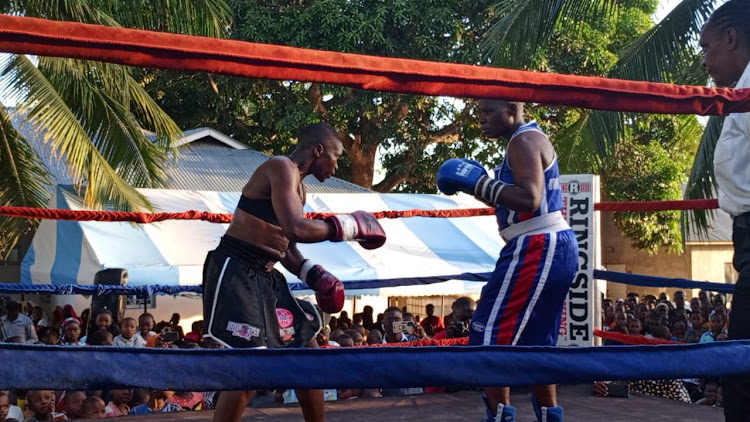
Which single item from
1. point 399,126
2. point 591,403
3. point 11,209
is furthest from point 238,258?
point 399,126

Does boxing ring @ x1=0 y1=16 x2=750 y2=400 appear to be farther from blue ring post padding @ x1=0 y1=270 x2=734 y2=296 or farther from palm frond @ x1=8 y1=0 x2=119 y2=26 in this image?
palm frond @ x1=8 y1=0 x2=119 y2=26

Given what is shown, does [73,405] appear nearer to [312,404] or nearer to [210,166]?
[312,404]

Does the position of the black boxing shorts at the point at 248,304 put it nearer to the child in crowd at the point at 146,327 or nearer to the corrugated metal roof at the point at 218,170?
the child in crowd at the point at 146,327

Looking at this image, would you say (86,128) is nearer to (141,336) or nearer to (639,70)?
(141,336)

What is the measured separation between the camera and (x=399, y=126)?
13.6 m

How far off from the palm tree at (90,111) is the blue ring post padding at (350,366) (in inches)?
221

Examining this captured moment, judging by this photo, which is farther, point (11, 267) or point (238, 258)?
point (11, 267)

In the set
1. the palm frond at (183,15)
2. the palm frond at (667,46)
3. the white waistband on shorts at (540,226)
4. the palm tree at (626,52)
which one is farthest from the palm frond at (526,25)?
the white waistband on shorts at (540,226)

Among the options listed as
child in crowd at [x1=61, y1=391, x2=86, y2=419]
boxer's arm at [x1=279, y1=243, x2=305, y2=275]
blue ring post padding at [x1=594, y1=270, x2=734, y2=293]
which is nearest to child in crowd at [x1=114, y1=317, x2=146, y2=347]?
child in crowd at [x1=61, y1=391, x2=86, y2=419]

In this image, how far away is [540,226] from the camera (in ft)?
8.05

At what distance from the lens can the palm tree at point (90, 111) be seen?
21.8 ft

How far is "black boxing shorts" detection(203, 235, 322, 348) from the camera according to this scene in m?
2.47

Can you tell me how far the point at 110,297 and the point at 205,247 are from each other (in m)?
1.46

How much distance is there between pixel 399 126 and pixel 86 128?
6977 millimetres
